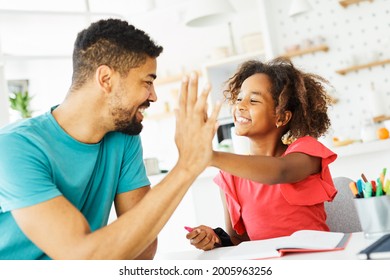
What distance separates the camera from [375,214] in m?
0.92

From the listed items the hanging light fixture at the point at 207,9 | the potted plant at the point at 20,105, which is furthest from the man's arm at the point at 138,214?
the potted plant at the point at 20,105

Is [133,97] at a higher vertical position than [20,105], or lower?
lower

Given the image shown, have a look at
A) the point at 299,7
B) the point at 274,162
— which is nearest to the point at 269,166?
the point at 274,162

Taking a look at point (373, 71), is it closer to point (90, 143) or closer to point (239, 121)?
point (239, 121)

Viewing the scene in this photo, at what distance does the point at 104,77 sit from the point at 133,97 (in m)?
0.08

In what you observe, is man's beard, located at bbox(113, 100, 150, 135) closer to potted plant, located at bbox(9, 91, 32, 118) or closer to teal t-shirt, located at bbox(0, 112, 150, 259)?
teal t-shirt, located at bbox(0, 112, 150, 259)

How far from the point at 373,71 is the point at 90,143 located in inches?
155

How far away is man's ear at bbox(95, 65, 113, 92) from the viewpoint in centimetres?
119

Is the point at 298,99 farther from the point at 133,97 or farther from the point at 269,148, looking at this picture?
the point at 133,97

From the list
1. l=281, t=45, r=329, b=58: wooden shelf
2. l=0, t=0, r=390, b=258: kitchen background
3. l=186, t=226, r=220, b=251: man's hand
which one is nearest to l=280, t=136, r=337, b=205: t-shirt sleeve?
l=186, t=226, r=220, b=251: man's hand

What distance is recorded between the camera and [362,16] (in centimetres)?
467
